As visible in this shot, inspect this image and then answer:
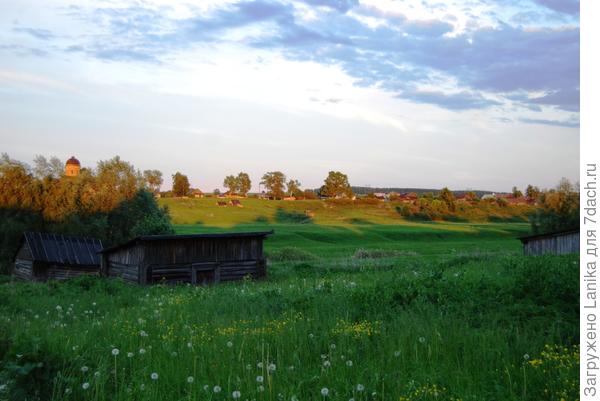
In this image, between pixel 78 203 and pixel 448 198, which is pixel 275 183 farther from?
pixel 78 203

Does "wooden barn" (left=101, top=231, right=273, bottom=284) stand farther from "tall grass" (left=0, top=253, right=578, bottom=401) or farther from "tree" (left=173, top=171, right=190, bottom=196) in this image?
"tree" (left=173, top=171, right=190, bottom=196)

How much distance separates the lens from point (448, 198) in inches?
5241

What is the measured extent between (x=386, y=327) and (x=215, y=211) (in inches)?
4549

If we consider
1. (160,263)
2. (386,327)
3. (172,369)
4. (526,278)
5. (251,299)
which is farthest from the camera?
(160,263)

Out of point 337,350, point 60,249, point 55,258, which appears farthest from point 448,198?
point 337,350

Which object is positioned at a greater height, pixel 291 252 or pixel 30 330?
pixel 30 330

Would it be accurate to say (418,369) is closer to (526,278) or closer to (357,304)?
(357,304)

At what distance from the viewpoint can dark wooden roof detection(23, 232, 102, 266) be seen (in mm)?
43066

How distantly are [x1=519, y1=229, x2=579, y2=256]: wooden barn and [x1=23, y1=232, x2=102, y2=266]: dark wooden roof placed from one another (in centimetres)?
3302

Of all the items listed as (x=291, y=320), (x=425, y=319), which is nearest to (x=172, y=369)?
(x=291, y=320)

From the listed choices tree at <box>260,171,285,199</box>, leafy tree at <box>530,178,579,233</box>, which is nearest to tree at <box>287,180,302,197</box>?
tree at <box>260,171,285,199</box>

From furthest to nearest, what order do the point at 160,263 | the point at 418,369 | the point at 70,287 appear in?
the point at 160,263, the point at 70,287, the point at 418,369

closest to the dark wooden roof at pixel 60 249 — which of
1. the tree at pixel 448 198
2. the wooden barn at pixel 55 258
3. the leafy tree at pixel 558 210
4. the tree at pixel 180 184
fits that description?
the wooden barn at pixel 55 258

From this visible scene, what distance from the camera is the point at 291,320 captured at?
9078 mm
